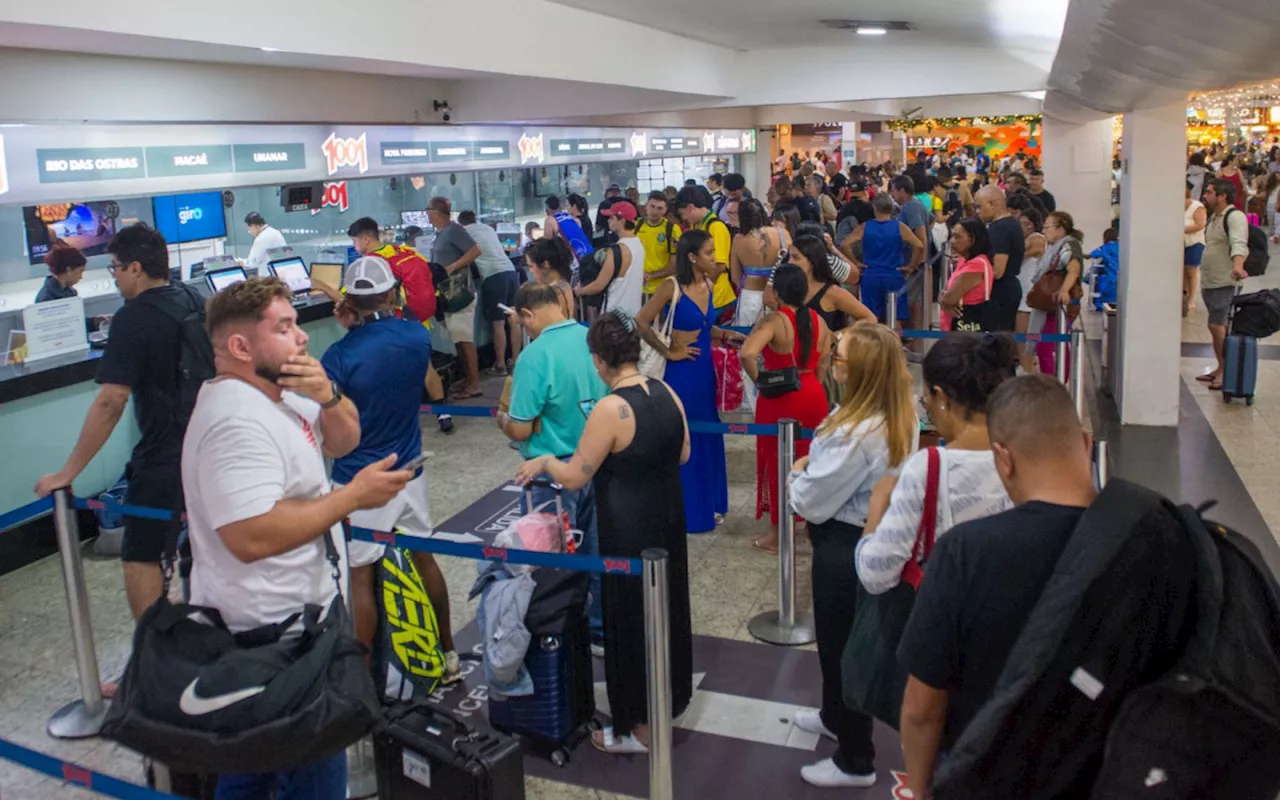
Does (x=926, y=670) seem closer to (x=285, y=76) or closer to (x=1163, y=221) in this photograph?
(x=1163, y=221)

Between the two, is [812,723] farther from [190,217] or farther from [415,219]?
[415,219]

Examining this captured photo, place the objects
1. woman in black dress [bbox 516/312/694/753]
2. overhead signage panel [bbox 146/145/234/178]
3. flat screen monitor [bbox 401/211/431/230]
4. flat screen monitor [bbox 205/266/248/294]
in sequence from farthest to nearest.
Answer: flat screen monitor [bbox 401/211/431/230], flat screen monitor [bbox 205/266/248/294], overhead signage panel [bbox 146/145/234/178], woman in black dress [bbox 516/312/694/753]

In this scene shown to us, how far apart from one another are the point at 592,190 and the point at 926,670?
16.6 meters

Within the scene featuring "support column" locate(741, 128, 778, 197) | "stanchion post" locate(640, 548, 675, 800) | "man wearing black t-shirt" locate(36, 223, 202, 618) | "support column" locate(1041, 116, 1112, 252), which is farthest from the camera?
"support column" locate(741, 128, 778, 197)

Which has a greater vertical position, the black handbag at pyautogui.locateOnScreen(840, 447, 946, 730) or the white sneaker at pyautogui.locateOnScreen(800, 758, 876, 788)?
the black handbag at pyautogui.locateOnScreen(840, 447, 946, 730)

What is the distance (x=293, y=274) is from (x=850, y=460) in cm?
748

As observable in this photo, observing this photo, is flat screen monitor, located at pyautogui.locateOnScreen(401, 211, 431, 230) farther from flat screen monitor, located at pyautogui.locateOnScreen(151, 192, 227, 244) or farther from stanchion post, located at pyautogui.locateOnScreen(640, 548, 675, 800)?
stanchion post, located at pyautogui.locateOnScreen(640, 548, 675, 800)

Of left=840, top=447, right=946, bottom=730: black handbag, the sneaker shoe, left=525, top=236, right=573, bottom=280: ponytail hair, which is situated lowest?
the sneaker shoe

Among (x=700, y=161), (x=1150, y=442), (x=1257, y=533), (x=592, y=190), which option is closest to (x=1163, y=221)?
(x=1150, y=442)

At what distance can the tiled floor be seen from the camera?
406 cm

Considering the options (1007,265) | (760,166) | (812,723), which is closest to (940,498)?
(812,723)

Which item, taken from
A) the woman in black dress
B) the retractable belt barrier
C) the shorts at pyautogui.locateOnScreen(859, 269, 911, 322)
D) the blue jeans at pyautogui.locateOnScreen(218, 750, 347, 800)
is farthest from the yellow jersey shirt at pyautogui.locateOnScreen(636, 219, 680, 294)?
the blue jeans at pyautogui.locateOnScreen(218, 750, 347, 800)

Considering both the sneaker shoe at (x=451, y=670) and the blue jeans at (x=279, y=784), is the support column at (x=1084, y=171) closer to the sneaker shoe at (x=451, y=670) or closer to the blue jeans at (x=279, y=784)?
the sneaker shoe at (x=451, y=670)

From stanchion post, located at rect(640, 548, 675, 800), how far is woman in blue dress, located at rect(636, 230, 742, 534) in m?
2.84
